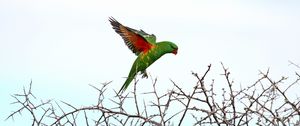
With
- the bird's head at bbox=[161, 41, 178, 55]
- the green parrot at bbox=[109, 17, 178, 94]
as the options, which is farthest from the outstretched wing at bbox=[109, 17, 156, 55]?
the bird's head at bbox=[161, 41, 178, 55]

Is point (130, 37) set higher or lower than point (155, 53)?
higher

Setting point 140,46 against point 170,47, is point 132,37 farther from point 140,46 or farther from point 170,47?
point 170,47

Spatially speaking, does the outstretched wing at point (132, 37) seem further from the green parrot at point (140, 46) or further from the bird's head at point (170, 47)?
the bird's head at point (170, 47)

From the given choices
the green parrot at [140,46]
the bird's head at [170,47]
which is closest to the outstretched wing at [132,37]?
the green parrot at [140,46]

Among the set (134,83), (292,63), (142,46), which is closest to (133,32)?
(142,46)

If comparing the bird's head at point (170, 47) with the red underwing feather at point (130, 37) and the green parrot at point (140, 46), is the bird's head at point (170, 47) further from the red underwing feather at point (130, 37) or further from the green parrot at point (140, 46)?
the red underwing feather at point (130, 37)

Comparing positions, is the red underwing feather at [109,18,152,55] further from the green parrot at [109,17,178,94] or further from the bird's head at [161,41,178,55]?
the bird's head at [161,41,178,55]

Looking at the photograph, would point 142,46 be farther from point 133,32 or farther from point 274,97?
point 274,97

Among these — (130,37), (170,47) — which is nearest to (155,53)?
(170,47)

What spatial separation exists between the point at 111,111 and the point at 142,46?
88.4 inches

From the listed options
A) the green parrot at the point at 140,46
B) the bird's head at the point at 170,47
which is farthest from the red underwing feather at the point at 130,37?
the bird's head at the point at 170,47

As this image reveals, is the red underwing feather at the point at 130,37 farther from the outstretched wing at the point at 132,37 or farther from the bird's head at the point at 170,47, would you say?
the bird's head at the point at 170,47

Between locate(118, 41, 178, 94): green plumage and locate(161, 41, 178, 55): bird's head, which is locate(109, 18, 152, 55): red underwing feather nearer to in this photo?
locate(118, 41, 178, 94): green plumage

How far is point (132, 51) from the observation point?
24.6 feet
